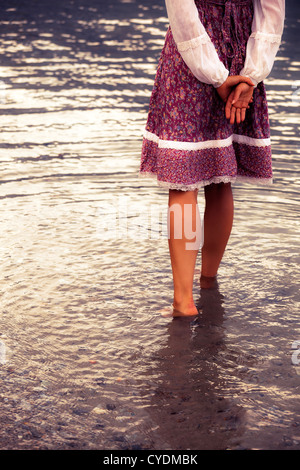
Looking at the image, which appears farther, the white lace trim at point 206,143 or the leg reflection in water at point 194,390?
the white lace trim at point 206,143

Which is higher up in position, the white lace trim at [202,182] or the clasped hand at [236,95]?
the clasped hand at [236,95]

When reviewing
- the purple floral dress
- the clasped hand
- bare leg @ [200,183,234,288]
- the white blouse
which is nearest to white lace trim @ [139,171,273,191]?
the purple floral dress

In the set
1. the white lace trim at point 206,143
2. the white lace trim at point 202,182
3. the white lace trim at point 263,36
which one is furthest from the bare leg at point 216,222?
the white lace trim at point 263,36

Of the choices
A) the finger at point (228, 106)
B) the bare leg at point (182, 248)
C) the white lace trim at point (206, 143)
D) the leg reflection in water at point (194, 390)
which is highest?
the finger at point (228, 106)

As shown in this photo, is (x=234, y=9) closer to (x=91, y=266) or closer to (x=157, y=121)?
(x=157, y=121)

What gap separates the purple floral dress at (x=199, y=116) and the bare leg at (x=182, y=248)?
0.28 feet

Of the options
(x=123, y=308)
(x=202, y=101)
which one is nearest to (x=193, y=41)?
(x=202, y=101)

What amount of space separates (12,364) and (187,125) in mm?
1077

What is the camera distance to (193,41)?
2811 millimetres

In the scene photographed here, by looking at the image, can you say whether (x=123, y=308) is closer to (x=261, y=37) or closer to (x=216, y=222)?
(x=216, y=222)

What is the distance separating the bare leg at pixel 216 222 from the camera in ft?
10.9

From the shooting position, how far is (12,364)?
8.94ft

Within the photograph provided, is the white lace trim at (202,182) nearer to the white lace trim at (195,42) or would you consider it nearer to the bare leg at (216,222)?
the bare leg at (216,222)
